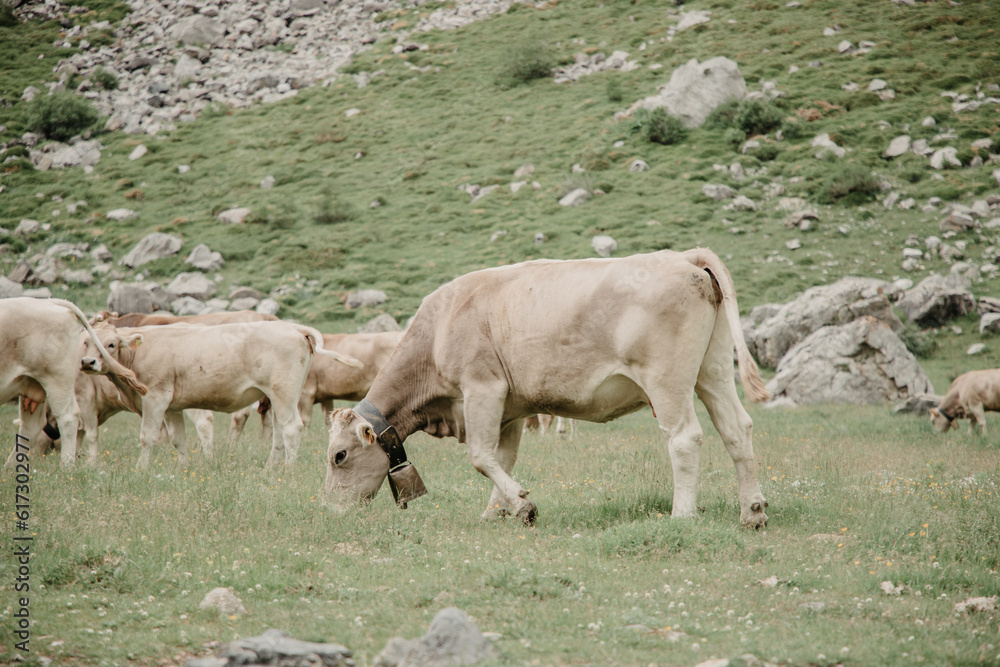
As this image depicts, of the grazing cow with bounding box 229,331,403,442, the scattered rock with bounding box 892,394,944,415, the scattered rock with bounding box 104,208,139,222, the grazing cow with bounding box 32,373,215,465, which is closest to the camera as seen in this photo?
the grazing cow with bounding box 32,373,215,465

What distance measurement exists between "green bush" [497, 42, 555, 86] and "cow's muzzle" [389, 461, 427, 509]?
50.0 m

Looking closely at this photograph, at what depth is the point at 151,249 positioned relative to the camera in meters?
38.1

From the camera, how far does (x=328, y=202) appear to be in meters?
40.9

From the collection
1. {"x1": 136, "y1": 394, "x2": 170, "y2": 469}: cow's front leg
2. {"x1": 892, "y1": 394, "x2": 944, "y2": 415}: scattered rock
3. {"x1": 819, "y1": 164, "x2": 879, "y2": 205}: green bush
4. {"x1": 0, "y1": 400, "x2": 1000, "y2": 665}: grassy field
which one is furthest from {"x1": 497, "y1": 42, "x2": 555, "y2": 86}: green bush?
{"x1": 0, "y1": 400, "x2": 1000, "y2": 665}: grassy field

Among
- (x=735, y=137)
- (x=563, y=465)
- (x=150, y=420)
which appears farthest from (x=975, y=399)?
(x=735, y=137)

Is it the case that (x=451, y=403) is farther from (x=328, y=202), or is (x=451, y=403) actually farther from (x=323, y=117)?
(x=323, y=117)

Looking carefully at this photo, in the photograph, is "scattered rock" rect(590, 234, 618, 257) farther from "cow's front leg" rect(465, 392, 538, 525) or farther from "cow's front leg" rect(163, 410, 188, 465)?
"cow's front leg" rect(465, 392, 538, 525)

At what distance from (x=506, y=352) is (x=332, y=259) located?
97.9ft

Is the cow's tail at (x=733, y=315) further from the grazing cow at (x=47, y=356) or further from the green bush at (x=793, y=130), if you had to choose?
the green bush at (x=793, y=130)

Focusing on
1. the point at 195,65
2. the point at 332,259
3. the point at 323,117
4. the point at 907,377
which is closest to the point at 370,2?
the point at 195,65

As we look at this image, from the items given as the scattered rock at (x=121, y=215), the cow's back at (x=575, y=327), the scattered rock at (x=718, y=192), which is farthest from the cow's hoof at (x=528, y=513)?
the scattered rock at (x=121, y=215)

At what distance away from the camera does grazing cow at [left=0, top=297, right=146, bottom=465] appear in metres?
10.3

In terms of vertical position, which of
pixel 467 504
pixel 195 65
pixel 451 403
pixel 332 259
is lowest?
pixel 332 259

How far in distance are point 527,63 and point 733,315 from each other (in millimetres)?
51207
